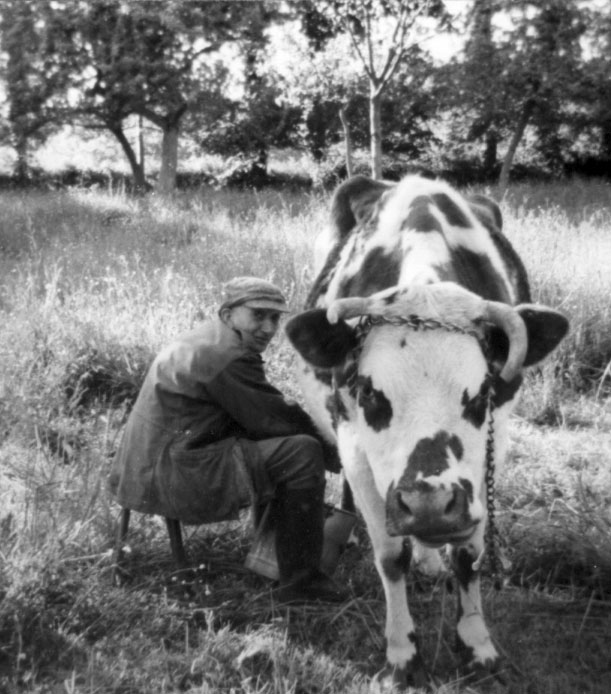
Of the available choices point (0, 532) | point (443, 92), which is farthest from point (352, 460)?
point (443, 92)

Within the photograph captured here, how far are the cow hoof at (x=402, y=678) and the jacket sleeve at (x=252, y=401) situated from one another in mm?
1040

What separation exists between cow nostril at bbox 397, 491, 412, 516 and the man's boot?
3.27ft

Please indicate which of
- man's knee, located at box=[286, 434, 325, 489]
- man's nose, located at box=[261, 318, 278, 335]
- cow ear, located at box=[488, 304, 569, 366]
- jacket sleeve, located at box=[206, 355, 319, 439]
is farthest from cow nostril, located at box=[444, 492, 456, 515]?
man's nose, located at box=[261, 318, 278, 335]

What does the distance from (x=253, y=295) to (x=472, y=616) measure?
1.50 metres

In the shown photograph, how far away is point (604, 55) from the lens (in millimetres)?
21219

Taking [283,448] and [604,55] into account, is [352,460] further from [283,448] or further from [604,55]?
[604,55]

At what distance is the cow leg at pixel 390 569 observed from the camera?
129 inches

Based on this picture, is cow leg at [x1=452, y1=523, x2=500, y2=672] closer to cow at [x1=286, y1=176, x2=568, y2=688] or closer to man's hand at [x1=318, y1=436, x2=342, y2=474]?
cow at [x1=286, y1=176, x2=568, y2=688]

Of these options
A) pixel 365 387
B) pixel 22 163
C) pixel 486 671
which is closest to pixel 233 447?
pixel 365 387

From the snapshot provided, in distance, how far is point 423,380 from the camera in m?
2.82

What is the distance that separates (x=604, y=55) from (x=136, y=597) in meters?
20.7

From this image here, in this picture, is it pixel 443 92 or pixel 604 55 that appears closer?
pixel 604 55

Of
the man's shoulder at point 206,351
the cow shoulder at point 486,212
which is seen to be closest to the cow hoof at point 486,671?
the man's shoulder at point 206,351

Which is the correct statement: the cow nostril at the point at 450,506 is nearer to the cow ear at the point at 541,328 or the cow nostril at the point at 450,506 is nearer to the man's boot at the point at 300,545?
the cow ear at the point at 541,328
